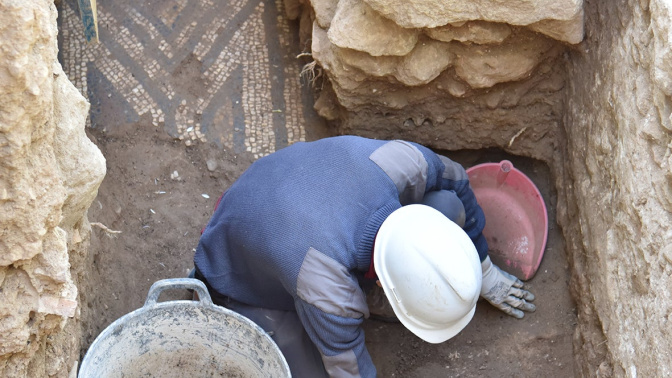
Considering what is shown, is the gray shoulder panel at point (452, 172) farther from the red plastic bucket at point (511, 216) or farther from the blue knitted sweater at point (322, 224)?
the red plastic bucket at point (511, 216)

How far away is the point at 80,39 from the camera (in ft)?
13.1

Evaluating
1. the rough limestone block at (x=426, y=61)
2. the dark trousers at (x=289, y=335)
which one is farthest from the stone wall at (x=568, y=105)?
the dark trousers at (x=289, y=335)

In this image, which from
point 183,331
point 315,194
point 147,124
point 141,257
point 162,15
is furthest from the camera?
point 162,15

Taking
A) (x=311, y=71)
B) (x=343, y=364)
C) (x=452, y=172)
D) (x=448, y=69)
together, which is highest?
(x=448, y=69)

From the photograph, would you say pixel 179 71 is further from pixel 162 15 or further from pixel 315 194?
pixel 315 194

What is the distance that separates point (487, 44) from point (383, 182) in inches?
38.3

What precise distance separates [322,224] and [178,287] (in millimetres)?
637

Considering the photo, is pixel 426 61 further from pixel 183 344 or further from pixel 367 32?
pixel 183 344

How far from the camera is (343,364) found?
107 inches

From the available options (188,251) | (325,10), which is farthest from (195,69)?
(188,251)

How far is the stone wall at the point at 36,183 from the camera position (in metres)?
1.91

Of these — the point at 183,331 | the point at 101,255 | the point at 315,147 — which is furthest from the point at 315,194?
the point at 101,255

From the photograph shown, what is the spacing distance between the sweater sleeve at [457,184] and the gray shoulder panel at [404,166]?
0.06 m

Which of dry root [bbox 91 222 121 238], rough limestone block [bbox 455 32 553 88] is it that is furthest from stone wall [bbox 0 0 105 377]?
rough limestone block [bbox 455 32 553 88]
